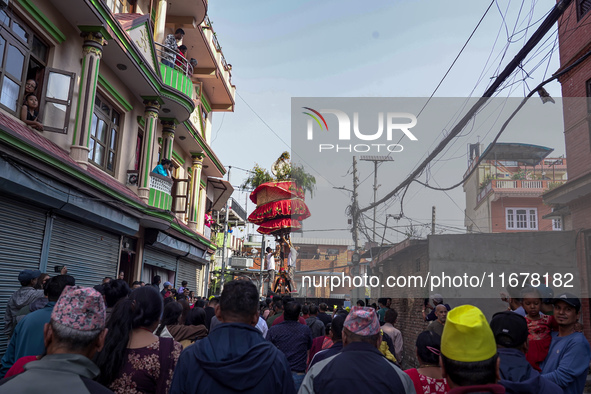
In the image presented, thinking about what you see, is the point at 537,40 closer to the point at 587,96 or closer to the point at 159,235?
the point at 587,96

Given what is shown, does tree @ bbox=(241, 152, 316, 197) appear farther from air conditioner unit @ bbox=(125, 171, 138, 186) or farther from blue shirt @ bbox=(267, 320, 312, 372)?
blue shirt @ bbox=(267, 320, 312, 372)

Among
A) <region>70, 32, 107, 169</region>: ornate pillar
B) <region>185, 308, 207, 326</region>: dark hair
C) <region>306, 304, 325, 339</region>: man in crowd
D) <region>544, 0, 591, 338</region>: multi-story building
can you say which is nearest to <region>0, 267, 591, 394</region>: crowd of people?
<region>185, 308, 207, 326</region>: dark hair

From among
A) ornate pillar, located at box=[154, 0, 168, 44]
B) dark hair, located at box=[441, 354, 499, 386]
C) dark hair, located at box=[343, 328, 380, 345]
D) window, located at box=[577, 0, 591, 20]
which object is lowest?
dark hair, located at box=[441, 354, 499, 386]

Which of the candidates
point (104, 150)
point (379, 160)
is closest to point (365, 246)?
point (379, 160)

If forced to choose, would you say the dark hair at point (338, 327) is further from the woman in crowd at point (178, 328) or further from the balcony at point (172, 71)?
the balcony at point (172, 71)

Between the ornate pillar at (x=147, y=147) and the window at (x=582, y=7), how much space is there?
11846 mm

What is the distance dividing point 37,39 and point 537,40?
9238 millimetres

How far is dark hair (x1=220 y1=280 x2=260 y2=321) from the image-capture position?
280cm

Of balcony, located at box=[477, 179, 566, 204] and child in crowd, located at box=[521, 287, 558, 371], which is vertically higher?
balcony, located at box=[477, 179, 566, 204]

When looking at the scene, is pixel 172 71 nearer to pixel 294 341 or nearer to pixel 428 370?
pixel 294 341

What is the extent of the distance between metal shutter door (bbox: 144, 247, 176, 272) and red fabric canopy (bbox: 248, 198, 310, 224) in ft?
12.2

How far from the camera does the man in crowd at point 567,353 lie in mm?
3798

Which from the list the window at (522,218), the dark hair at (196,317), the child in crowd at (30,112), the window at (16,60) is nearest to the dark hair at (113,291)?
the dark hair at (196,317)

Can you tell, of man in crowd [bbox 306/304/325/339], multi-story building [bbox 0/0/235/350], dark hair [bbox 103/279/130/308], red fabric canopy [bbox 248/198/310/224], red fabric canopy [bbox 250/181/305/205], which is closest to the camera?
dark hair [bbox 103/279/130/308]
